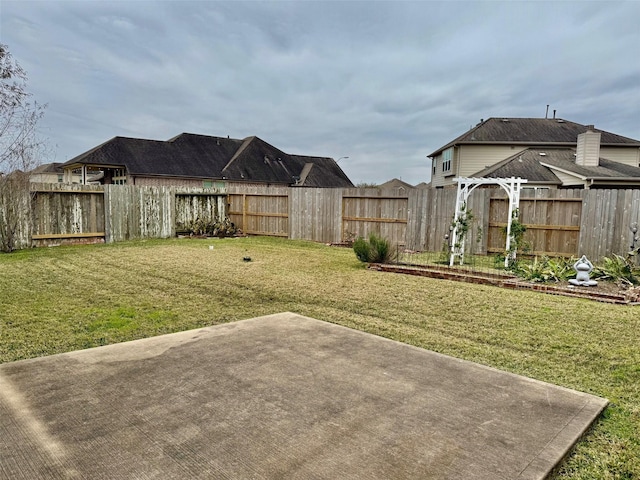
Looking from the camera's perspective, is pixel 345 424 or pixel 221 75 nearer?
pixel 345 424

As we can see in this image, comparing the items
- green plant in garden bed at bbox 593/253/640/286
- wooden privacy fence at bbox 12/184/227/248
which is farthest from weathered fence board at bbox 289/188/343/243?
green plant in garden bed at bbox 593/253/640/286

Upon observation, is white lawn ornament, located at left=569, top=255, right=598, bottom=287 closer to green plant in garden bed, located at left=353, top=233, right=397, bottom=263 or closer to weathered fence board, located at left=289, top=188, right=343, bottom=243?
green plant in garden bed, located at left=353, top=233, right=397, bottom=263

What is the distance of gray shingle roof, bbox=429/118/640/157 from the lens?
21.8m

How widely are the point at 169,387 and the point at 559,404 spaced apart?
2.50 meters

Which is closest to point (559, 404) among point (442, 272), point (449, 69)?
point (442, 272)

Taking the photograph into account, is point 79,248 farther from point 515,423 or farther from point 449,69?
point 449,69

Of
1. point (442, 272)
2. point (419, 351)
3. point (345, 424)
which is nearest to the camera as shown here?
point (345, 424)

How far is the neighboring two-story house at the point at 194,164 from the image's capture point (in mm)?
22453

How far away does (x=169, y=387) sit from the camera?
106 inches

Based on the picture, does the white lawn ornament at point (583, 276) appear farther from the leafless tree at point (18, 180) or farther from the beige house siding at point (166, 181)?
the beige house siding at point (166, 181)

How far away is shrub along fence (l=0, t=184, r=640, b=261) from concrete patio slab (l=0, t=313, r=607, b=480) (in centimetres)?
728

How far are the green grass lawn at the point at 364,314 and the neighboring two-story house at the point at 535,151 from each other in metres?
12.9

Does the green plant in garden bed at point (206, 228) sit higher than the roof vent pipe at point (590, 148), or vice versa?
the roof vent pipe at point (590, 148)

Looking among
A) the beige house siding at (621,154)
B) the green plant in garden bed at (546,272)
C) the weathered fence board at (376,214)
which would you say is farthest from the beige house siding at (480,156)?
the green plant in garden bed at (546,272)
